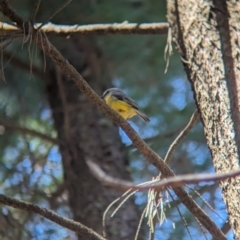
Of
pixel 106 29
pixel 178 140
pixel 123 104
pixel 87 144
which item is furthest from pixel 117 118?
pixel 87 144

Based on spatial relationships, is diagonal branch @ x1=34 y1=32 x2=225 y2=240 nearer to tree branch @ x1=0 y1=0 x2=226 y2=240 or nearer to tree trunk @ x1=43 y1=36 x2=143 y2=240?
tree branch @ x1=0 y1=0 x2=226 y2=240

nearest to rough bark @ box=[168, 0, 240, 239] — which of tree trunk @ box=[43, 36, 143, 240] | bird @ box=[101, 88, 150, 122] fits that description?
bird @ box=[101, 88, 150, 122]

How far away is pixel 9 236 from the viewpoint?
3.07 meters

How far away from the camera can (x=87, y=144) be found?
3541 millimetres

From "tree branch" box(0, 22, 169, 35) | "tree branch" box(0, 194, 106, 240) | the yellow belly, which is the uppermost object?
the yellow belly

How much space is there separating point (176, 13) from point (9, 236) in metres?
1.55

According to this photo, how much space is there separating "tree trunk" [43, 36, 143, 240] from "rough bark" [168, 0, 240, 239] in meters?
1.51

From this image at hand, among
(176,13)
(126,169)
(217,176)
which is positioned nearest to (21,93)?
(126,169)

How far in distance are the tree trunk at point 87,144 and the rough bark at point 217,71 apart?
4.95ft

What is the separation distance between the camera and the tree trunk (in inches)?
131

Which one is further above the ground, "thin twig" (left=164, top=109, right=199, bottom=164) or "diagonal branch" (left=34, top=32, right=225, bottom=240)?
"thin twig" (left=164, top=109, right=199, bottom=164)

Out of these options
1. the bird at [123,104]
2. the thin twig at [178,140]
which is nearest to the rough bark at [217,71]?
the thin twig at [178,140]

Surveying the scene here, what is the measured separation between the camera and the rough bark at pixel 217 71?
1.67 metres

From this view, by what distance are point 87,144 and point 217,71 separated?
183 centimetres
